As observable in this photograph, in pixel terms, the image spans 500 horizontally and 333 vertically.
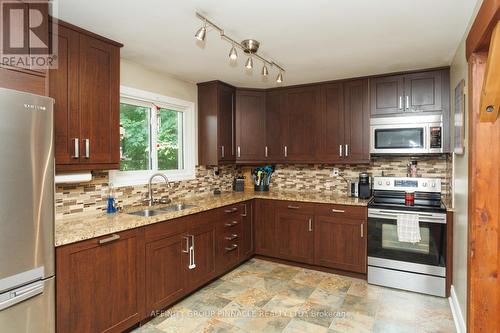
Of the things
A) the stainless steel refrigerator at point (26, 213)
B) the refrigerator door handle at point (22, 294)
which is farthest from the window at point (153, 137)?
the refrigerator door handle at point (22, 294)

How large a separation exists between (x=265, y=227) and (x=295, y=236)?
16.5 inches

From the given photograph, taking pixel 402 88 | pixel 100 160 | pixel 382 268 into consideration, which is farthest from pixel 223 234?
pixel 402 88

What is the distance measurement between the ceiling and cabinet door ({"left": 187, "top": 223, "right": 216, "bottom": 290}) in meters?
1.68

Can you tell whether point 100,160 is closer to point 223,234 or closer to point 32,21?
point 32,21

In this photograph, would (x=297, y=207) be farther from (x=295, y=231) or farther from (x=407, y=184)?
(x=407, y=184)

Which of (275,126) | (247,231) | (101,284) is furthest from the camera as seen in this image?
(275,126)

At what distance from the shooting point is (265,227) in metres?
3.82

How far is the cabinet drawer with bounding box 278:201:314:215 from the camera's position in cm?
351

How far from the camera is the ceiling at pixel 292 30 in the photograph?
188 centimetres

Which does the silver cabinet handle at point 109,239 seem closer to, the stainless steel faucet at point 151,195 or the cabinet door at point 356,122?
the stainless steel faucet at point 151,195

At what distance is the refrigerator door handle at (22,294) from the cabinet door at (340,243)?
2.69m

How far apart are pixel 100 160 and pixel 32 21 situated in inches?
39.9

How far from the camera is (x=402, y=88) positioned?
3.30 meters

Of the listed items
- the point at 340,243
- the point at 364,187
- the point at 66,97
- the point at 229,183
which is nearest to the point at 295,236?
the point at 340,243
